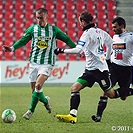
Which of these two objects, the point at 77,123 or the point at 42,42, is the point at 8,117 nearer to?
the point at 77,123

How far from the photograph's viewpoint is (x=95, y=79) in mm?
7676

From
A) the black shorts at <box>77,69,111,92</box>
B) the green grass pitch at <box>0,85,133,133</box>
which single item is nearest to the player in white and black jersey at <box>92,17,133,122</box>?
the black shorts at <box>77,69,111,92</box>

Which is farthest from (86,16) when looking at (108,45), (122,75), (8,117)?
(8,117)

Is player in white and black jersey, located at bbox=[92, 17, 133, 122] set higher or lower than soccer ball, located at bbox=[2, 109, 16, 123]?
higher

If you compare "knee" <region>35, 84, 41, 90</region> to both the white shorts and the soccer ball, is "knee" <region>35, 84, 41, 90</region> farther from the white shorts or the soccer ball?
the soccer ball

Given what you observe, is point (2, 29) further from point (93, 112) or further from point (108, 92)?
point (108, 92)

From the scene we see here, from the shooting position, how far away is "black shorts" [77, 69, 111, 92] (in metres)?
7.67

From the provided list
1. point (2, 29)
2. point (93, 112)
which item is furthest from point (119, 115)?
point (2, 29)

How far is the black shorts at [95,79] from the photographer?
7672 mm

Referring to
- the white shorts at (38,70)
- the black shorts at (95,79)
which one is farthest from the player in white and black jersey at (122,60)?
the white shorts at (38,70)

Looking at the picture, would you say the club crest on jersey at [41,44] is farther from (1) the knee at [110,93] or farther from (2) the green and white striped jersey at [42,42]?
(1) the knee at [110,93]

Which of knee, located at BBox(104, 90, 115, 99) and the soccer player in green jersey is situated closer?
knee, located at BBox(104, 90, 115, 99)

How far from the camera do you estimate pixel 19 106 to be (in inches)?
417

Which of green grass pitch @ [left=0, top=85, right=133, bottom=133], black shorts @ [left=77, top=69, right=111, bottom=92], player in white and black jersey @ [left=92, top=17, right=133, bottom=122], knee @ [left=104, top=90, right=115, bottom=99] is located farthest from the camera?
player in white and black jersey @ [left=92, top=17, right=133, bottom=122]
